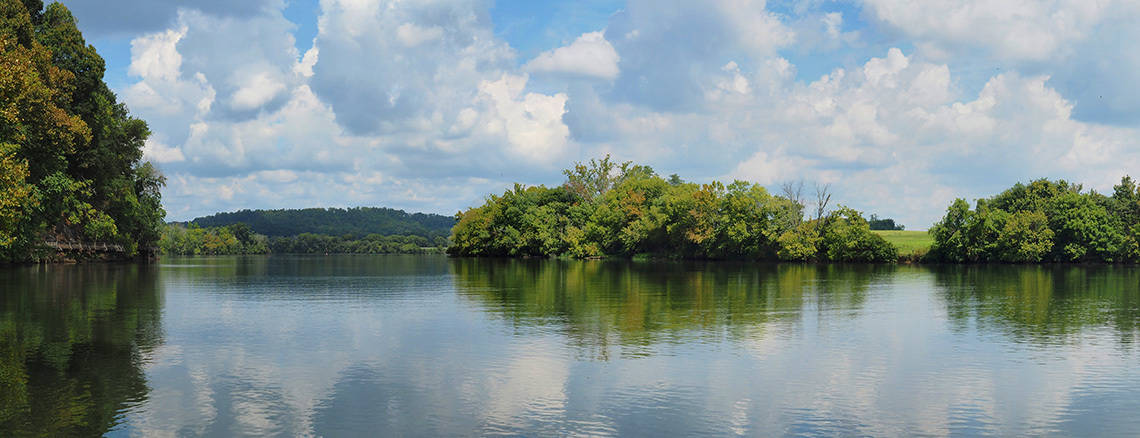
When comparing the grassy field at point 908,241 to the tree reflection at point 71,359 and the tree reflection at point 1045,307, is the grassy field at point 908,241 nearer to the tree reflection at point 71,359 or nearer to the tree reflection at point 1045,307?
the tree reflection at point 1045,307

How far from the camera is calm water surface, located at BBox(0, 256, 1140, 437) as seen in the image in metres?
12.9

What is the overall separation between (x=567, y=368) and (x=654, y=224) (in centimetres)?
9464

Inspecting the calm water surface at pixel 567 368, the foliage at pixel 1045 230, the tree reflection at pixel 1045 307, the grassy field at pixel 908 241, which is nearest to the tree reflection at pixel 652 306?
the calm water surface at pixel 567 368

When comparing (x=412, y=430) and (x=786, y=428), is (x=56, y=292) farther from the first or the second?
(x=786, y=428)

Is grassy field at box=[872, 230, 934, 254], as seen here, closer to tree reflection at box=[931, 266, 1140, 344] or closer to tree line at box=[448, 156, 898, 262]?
tree line at box=[448, 156, 898, 262]

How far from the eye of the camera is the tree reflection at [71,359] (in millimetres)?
12898

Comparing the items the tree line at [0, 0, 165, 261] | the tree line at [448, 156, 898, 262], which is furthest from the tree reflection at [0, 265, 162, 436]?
the tree line at [448, 156, 898, 262]

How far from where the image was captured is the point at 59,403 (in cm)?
1384

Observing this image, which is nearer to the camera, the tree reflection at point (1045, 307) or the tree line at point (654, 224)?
the tree reflection at point (1045, 307)

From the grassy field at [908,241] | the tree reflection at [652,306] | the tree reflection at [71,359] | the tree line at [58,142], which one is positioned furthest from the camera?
the grassy field at [908,241]

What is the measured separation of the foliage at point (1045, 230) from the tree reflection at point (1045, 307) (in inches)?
1574

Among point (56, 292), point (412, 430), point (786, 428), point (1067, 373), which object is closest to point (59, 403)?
point (412, 430)

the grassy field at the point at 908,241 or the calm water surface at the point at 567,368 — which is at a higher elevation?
the grassy field at the point at 908,241

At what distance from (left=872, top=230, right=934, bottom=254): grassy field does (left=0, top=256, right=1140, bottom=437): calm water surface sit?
6417 centimetres
